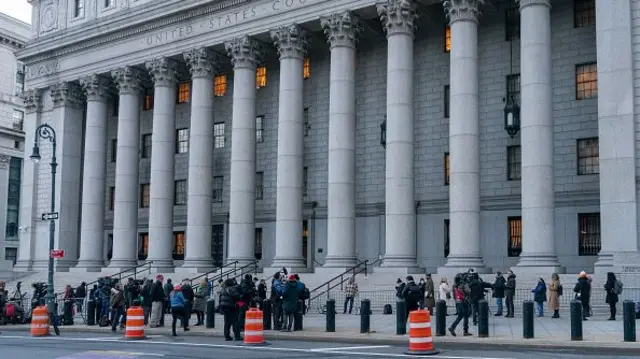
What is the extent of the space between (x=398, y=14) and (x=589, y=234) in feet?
44.9

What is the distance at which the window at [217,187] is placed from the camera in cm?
4900

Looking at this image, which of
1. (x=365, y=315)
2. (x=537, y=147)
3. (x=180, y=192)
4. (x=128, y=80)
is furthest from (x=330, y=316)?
(x=128, y=80)

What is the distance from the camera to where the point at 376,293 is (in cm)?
3397

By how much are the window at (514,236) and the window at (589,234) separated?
295 cm

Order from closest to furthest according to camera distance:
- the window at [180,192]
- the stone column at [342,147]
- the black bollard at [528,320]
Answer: the black bollard at [528,320], the stone column at [342,147], the window at [180,192]

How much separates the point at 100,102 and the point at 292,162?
677 inches

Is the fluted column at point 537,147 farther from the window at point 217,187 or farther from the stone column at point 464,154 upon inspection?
the window at point 217,187

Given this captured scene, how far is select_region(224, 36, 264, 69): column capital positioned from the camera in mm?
42938

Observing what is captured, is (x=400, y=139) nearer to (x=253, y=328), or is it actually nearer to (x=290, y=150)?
(x=290, y=150)

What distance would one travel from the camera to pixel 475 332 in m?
24.2

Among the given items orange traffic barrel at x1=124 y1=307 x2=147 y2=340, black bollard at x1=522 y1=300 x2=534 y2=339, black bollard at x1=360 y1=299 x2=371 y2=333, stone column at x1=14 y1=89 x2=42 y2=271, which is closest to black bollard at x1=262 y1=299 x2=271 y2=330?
black bollard at x1=360 y1=299 x2=371 y2=333

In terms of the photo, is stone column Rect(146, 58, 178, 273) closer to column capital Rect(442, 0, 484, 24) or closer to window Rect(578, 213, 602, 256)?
column capital Rect(442, 0, 484, 24)

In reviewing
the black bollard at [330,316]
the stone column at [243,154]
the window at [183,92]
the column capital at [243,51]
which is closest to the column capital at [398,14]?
the column capital at [243,51]

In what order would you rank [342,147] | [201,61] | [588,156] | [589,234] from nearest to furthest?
[589,234] → [588,156] → [342,147] → [201,61]
